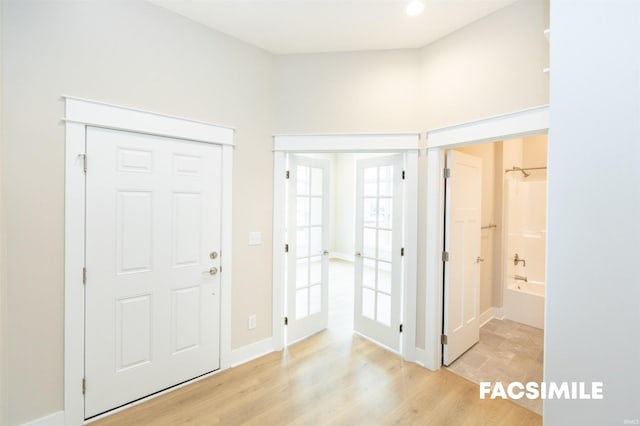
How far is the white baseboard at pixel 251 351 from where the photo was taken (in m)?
2.69

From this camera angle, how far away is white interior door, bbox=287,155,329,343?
310 cm

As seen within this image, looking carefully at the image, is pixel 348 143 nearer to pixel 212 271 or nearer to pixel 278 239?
pixel 278 239

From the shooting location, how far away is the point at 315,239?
11.1ft

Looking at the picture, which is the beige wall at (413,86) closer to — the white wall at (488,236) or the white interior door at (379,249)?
the white interior door at (379,249)

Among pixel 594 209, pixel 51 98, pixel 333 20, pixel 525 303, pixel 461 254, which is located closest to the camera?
pixel 594 209

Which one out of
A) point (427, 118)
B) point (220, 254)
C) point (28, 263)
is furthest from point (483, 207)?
point (28, 263)

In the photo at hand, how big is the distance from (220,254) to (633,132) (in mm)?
2691

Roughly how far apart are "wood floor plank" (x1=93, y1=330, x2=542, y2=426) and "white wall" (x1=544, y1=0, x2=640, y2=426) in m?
1.03

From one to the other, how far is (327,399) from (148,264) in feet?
5.79

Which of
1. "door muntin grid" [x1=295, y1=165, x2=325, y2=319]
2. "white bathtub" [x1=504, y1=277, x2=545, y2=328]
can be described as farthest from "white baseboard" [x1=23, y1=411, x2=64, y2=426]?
"white bathtub" [x1=504, y1=277, x2=545, y2=328]

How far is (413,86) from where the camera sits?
2766 millimetres

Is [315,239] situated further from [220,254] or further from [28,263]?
[28,263]

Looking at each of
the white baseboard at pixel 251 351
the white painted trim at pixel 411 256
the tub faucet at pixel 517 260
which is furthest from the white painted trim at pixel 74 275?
the tub faucet at pixel 517 260

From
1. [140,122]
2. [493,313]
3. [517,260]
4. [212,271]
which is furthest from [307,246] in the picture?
[517,260]
